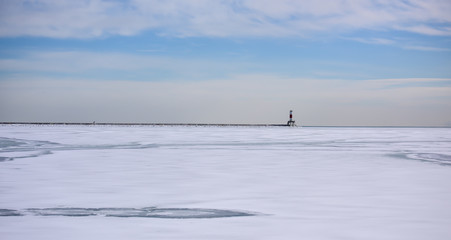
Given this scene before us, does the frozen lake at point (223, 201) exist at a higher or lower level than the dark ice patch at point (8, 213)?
higher

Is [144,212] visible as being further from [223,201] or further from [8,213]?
[8,213]

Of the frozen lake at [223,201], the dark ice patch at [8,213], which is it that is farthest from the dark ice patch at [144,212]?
the dark ice patch at [8,213]

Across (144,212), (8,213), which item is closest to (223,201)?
(144,212)

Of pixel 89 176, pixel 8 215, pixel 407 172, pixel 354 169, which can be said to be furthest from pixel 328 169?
pixel 8 215

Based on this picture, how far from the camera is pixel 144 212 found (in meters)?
5.12

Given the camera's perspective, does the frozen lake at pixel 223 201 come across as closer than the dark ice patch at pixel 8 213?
Yes

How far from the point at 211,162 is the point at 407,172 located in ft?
13.9

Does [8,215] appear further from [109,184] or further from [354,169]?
[354,169]

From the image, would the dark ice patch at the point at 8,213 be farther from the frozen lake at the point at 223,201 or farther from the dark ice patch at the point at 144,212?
the dark ice patch at the point at 144,212

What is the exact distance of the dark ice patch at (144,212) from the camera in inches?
195

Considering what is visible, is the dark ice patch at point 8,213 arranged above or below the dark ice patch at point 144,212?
below

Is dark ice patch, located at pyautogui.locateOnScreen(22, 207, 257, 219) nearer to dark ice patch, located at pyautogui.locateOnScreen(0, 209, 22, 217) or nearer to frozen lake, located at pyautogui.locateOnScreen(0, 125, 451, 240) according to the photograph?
frozen lake, located at pyautogui.locateOnScreen(0, 125, 451, 240)

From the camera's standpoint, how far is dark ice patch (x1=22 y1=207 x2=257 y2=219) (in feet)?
16.3

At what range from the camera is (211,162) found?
1088 centimetres
